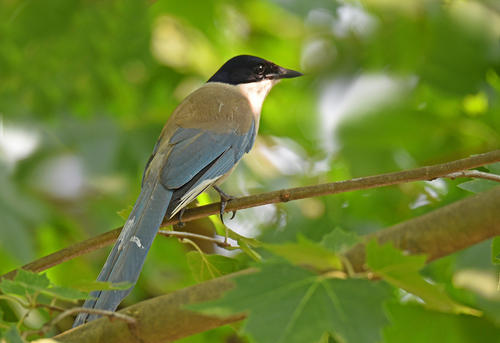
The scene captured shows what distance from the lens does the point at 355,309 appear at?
1396 millimetres

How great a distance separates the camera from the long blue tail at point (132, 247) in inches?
75.4

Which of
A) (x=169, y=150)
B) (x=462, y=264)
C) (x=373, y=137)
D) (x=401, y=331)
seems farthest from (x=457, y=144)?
(x=169, y=150)

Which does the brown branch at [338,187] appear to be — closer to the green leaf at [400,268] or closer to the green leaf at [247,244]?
the green leaf at [247,244]

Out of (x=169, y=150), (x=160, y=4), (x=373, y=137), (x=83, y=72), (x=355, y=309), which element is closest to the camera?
(x=355, y=309)

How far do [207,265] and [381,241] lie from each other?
0.59m

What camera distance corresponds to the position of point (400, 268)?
1.46 metres

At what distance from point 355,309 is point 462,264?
162 cm

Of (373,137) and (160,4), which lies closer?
(373,137)

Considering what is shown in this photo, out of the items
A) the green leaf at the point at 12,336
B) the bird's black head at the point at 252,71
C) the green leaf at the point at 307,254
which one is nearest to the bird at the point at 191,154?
the bird's black head at the point at 252,71

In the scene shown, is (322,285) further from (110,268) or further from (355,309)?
(110,268)

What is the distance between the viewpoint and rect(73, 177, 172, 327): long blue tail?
1914mm

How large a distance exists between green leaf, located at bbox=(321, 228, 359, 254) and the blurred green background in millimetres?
1714

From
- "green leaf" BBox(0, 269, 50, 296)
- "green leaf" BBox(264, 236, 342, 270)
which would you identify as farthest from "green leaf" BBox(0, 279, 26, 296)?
"green leaf" BBox(264, 236, 342, 270)

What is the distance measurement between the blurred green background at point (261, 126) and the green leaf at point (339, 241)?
1714 mm
